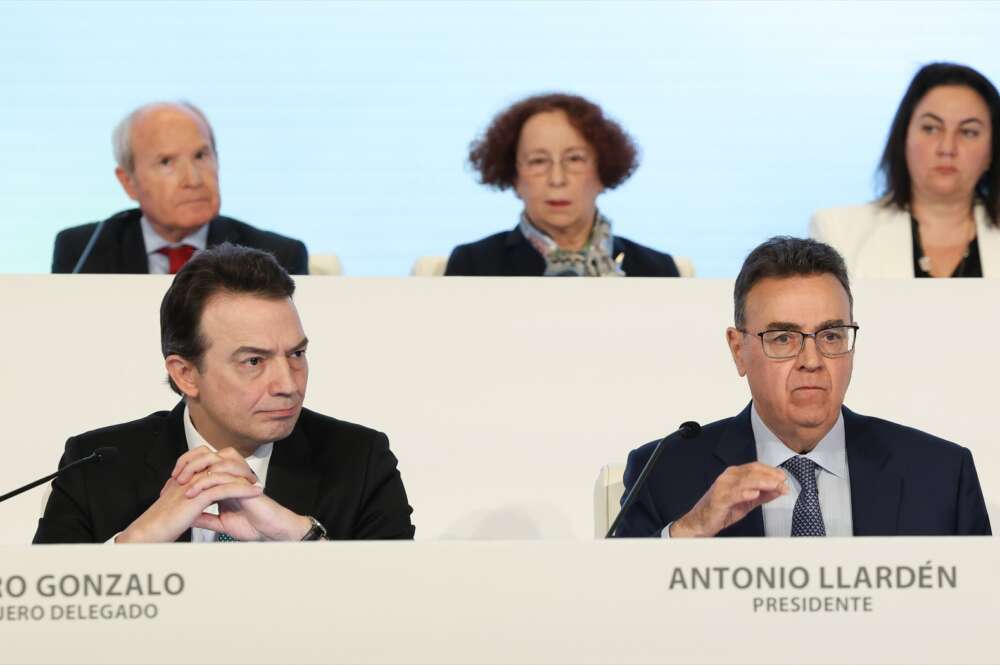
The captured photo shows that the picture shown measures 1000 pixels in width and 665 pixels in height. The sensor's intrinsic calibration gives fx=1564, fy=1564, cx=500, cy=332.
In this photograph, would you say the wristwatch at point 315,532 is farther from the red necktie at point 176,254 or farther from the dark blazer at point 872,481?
the red necktie at point 176,254

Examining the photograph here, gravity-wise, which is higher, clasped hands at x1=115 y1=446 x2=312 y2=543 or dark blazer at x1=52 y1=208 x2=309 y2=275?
dark blazer at x1=52 y1=208 x2=309 y2=275

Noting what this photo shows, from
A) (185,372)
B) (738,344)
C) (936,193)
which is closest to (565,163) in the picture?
(936,193)

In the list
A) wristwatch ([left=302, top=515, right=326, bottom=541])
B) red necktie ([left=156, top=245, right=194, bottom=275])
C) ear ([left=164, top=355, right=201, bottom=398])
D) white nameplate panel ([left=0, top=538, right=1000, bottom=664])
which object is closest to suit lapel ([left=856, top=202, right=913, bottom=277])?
red necktie ([left=156, top=245, right=194, bottom=275])

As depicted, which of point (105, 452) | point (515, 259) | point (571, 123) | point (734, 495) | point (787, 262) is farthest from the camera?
point (571, 123)

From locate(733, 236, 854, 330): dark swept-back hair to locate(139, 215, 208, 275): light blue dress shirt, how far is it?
177 centimetres

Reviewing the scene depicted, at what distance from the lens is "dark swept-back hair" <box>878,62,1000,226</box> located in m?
3.68

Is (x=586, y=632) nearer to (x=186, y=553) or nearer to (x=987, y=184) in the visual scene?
(x=186, y=553)

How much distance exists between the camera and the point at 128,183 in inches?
156

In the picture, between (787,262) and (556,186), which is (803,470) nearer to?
(787,262)

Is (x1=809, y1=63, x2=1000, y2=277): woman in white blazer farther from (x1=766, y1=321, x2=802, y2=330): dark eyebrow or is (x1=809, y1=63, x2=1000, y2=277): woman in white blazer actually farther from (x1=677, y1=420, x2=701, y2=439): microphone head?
(x1=677, y1=420, x2=701, y2=439): microphone head

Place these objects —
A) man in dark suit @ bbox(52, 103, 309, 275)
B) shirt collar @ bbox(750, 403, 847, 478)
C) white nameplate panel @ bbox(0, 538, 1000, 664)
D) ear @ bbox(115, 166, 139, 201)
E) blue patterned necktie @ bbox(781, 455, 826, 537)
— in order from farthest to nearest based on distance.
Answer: ear @ bbox(115, 166, 139, 201)
man in dark suit @ bbox(52, 103, 309, 275)
shirt collar @ bbox(750, 403, 847, 478)
blue patterned necktie @ bbox(781, 455, 826, 537)
white nameplate panel @ bbox(0, 538, 1000, 664)

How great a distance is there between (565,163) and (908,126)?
0.84 metres

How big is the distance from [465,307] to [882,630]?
1.83m

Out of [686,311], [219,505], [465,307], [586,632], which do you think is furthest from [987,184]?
[586,632]
